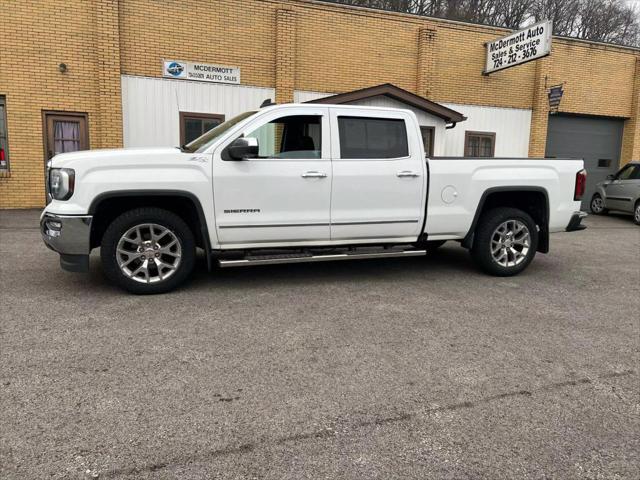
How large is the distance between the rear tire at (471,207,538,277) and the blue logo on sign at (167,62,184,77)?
30.9ft

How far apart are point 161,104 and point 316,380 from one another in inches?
440

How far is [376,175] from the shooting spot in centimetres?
566

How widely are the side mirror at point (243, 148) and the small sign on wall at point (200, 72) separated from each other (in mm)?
8715

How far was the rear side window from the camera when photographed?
567 cm

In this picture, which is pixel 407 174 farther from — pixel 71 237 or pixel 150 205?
pixel 71 237

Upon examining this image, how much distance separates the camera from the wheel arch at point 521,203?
618 cm

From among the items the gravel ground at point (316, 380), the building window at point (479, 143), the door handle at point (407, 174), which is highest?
the building window at point (479, 143)

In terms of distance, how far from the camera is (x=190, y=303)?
16.1 ft

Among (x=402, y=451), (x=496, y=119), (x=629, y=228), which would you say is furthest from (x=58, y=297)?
(x=496, y=119)

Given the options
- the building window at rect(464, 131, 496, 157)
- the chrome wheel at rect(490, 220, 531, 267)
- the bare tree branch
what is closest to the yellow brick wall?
the chrome wheel at rect(490, 220, 531, 267)

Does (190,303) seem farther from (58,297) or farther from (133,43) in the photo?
(133,43)

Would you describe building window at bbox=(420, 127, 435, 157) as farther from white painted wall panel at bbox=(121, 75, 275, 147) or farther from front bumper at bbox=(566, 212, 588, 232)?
front bumper at bbox=(566, 212, 588, 232)

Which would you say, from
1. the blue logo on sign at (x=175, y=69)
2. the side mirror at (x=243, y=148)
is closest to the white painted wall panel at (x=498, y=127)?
the blue logo on sign at (x=175, y=69)

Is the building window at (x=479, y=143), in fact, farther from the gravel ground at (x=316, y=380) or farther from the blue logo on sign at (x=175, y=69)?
the gravel ground at (x=316, y=380)
